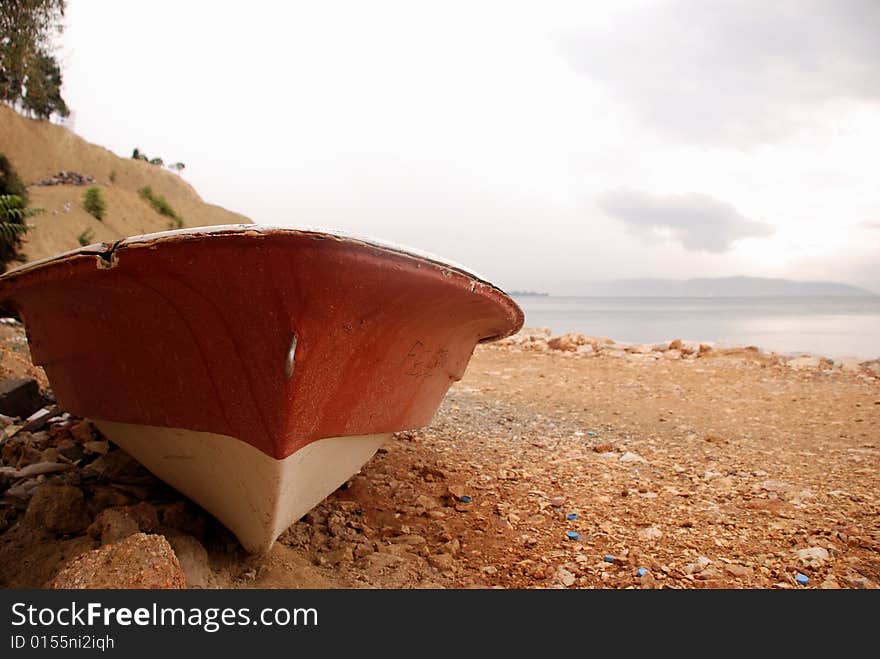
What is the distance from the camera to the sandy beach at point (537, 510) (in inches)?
82.1

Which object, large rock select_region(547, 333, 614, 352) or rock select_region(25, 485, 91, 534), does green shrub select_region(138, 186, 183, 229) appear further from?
rock select_region(25, 485, 91, 534)

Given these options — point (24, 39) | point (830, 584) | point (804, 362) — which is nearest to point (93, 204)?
point (24, 39)

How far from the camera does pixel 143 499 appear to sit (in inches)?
101

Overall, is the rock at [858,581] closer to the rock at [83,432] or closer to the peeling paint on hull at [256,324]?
the peeling paint on hull at [256,324]

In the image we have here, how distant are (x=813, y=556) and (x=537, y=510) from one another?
3.71ft

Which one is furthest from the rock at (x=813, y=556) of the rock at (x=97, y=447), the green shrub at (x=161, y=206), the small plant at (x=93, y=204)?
the green shrub at (x=161, y=206)

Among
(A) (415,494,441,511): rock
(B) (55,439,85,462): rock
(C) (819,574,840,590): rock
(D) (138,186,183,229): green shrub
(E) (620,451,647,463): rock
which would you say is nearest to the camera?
(C) (819,574,840,590): rock

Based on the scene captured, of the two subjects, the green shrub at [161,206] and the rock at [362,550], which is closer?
the rock at [362,550]

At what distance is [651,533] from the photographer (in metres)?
2.43

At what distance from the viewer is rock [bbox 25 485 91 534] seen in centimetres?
228

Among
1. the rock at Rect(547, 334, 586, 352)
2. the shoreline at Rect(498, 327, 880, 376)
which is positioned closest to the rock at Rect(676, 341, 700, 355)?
the shoreline at Rect(498, 327, 880, 376)

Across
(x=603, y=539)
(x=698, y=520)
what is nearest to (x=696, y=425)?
(x=698, y=520)

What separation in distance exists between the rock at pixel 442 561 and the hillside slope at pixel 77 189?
2008cm

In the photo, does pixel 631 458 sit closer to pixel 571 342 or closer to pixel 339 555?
pixel 339 555
